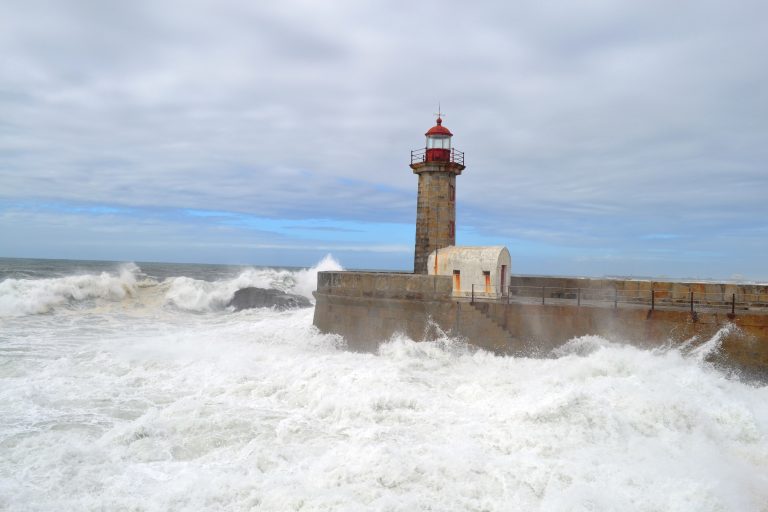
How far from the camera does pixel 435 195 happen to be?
508 inches

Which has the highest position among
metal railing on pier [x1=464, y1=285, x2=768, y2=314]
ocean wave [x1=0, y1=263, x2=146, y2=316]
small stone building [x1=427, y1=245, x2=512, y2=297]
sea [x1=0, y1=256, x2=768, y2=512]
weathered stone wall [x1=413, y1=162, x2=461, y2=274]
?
weathered stone wall [x1=413, y1=162, x2=461, y2=274]

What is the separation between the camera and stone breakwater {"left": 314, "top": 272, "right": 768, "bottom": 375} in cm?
815

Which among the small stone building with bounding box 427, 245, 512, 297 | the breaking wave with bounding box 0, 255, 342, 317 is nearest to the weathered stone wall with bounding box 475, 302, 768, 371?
the small stone building with bounding box 427, 245, 512, 297

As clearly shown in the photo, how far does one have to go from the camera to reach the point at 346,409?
6926 millimetres

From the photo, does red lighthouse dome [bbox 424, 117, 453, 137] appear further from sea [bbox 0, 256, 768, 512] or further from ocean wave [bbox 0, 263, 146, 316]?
ocean wave [bbox 0, 263, 146, 316]

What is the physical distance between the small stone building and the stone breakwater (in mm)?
650

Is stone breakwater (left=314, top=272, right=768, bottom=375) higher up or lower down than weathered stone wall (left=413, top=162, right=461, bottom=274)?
lower down

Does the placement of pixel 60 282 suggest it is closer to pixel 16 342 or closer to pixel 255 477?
pixel 16 342

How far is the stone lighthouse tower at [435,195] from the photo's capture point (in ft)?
42.1

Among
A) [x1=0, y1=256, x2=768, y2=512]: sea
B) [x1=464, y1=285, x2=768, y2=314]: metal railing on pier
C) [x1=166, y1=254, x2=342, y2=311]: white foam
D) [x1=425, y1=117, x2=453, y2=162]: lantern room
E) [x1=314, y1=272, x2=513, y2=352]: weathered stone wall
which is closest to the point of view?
[x1=0, y1=256, x2=768, y2=512]: sea

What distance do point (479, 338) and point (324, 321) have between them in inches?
157

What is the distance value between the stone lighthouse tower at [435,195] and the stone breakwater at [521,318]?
7.12ft

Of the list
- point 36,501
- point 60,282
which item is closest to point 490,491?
point 36,501

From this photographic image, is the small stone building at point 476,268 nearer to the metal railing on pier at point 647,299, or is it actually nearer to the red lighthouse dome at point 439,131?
the metal railing on pier at point 647,299
